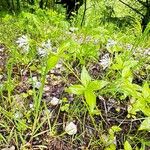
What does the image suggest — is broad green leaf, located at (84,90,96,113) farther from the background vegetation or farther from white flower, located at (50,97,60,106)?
white flower, located at (50,97,60,106)

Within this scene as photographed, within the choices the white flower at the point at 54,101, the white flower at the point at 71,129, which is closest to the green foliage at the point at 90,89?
the white flower at the point at 71,129

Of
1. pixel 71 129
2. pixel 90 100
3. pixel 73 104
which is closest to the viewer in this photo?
pixel 90 100

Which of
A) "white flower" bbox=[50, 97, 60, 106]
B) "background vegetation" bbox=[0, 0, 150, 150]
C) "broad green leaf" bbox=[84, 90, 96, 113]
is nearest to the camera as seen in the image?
"broad green leaf" bbox=[84, 90, 96, 113]

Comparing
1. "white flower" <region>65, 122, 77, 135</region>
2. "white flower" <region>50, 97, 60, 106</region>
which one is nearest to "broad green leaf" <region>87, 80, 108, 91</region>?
"white flower" <region>65, 122, 77, 135</region>

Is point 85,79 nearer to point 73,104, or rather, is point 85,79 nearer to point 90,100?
point 90,100

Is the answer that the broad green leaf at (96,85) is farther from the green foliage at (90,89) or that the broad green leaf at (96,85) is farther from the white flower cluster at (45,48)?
the white flower cluster at (45,48)

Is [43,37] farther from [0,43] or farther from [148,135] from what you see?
[148,135]

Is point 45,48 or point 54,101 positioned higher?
point 45,48

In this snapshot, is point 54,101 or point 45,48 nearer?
point 45,48

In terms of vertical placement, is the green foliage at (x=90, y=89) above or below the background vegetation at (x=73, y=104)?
above

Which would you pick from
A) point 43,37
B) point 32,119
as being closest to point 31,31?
point 43,37

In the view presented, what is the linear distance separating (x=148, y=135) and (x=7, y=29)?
95.6 inches

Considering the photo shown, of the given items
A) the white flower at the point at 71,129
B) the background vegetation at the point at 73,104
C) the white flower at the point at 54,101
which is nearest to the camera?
the background vegetation at the point at 73,104

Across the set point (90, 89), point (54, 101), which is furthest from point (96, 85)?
point (54, 101)
